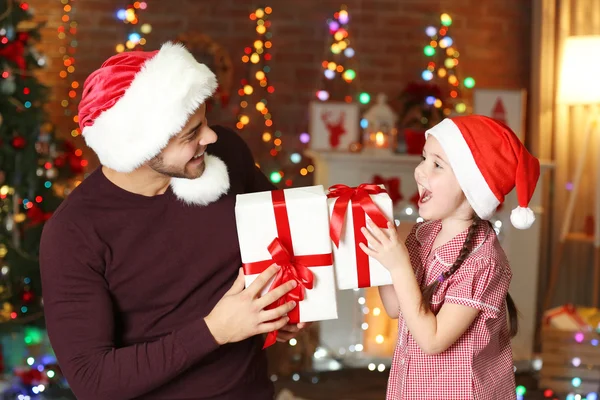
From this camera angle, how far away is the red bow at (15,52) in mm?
3783

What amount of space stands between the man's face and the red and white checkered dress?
0.59 meters

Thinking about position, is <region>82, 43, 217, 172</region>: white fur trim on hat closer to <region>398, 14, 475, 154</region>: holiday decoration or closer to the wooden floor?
the wooden floor

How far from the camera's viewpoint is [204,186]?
1821 millimetres

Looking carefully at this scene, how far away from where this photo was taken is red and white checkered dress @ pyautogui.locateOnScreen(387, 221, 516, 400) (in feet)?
5.67

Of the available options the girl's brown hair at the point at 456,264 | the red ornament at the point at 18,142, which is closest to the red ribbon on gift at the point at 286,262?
the girl's brown hair at the point at 456,264

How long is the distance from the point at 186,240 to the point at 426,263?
564 mm

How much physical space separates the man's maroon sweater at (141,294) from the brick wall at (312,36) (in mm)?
3176

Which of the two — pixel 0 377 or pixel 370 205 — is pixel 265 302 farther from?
pixel 0 377

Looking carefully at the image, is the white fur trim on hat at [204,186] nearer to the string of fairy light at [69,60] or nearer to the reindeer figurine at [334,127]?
the reindeer figurine at [334,127]

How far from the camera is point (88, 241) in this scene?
1.76m

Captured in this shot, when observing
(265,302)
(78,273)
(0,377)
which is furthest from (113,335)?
(0,377)

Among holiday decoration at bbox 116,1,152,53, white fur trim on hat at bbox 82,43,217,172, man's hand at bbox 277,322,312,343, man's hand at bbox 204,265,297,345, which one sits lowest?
man's hand at bbox 277,322,312,343

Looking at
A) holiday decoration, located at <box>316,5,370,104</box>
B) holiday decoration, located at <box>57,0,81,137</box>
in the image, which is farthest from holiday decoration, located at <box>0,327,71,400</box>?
holiday decoration, located at <box>316,5,370,104</box>

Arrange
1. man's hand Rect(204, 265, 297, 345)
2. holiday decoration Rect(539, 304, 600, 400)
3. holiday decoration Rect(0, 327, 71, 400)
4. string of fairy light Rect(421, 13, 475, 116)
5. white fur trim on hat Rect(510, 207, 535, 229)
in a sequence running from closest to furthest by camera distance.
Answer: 1. man's hand Rect(204, 265, 297, 345)
2. white fur trim on hat Rect(510, 207, 535, 229)
3. holiday decoration Rect(0, 327, 71, 400)
4. holiday decoration Rect(539, 304, 600, 400)
5. string of fairy light Rect(421, 13, 475, 116)
